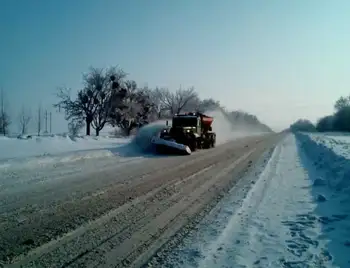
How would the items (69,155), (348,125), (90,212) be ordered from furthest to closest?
(348,125) < (69,155) < (90,212)

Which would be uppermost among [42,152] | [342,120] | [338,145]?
[342,120]

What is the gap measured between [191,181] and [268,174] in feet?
11.4

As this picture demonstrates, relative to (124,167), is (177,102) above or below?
above

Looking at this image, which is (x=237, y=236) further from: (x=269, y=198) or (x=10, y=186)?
(x=10, y=186)

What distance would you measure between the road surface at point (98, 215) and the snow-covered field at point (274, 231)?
0.51 metres

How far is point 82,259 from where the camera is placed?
448 centimetres

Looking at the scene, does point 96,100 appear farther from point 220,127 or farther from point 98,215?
point 98,215

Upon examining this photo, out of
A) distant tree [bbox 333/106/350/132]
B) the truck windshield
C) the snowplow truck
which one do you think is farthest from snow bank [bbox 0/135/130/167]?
distant tree [bbox 333/106/350/132]

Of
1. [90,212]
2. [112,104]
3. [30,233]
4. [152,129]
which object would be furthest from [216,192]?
[112,104]

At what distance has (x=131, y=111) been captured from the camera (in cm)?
5300

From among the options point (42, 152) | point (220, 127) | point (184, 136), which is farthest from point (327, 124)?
point (42, 152)

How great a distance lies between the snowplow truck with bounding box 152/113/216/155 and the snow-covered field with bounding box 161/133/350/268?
11.9m

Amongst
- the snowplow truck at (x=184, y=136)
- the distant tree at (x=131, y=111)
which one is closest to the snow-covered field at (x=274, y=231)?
the snowplow truck at (x=184, y=136)

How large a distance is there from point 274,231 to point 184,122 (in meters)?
19.9
